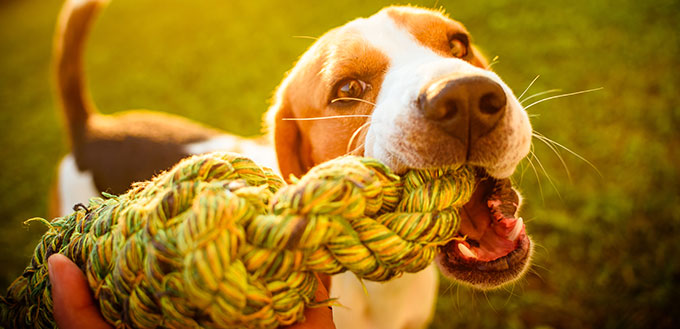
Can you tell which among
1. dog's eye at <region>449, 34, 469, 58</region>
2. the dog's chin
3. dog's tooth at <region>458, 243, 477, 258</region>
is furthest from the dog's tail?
dog's tooth at <region>458, 243, 477, 258</region>

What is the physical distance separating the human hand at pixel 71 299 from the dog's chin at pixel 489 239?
771mm

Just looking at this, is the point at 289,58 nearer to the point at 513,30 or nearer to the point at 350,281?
the point at 513,30

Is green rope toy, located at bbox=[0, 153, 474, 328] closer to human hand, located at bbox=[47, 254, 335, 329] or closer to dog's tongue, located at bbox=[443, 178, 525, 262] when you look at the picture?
human hand, located at bbox=[47, 254, 335, 329]

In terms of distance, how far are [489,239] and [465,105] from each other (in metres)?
0.66

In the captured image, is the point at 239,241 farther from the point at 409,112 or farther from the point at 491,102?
the point at 491,102

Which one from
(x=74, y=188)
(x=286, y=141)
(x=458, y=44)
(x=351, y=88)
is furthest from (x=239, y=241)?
(x=74, y=188)

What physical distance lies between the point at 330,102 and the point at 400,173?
69cm

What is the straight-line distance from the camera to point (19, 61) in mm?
11047

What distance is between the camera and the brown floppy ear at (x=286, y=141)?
2.48 m

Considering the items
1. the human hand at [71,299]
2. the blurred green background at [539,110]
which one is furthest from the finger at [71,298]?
the blurred green background at [539,110]

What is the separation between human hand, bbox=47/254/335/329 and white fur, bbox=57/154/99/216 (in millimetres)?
2401

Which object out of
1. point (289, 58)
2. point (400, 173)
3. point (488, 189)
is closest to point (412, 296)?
point (488, 189)

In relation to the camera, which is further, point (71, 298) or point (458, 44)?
point (458, 44)

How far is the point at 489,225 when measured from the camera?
6.06ft
